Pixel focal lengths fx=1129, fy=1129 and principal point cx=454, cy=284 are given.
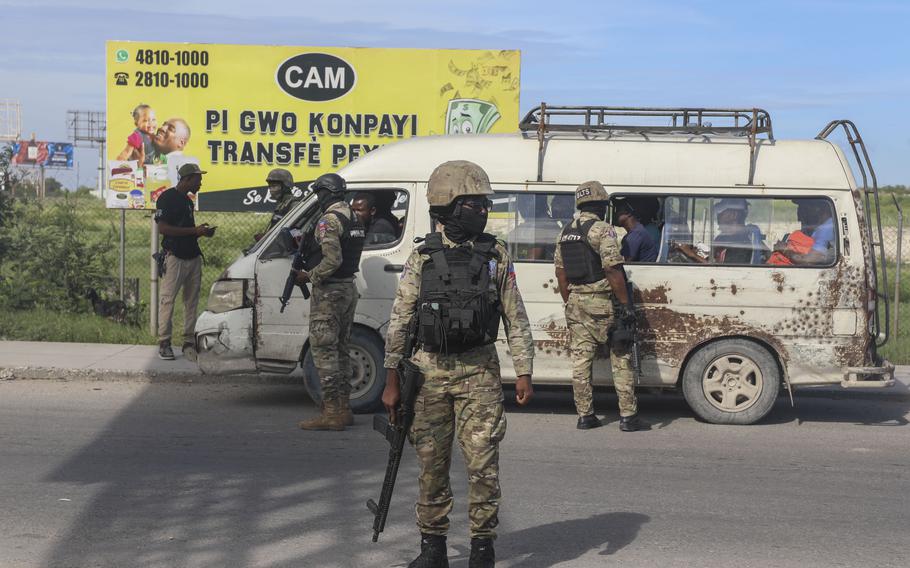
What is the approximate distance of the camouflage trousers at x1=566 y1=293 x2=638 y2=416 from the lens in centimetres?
861

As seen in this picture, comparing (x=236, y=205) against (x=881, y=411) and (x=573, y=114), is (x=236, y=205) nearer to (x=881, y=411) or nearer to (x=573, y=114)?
(x=573, y=114)

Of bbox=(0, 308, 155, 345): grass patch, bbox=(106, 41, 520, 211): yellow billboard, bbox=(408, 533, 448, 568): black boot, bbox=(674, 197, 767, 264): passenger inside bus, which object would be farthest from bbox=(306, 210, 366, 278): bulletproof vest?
bbox=(106, 41, 520, 211): yellow billboard

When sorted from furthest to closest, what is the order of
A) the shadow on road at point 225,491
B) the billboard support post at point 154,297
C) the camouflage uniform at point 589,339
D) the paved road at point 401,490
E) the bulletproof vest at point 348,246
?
the billboard support post at point 154,297 < the camouflage uniform at point 589,339 < the bulletproof vest at point 348,246 < the paved road at point 401,490 < the shadow on road at point 225,491

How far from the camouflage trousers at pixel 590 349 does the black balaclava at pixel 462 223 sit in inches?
147

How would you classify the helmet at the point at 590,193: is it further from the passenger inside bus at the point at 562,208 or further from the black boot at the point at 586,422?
the black boot at the point at 586,422

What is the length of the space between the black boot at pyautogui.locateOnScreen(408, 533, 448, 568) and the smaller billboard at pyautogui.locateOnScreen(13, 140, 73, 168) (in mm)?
80169

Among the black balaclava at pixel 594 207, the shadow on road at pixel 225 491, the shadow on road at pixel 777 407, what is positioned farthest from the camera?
the shadow on road at pixel 777 407

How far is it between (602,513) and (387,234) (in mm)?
3647

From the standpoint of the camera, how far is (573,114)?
9.48 meters

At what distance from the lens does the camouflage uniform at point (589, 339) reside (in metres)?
8.60

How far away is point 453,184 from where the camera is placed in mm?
4898

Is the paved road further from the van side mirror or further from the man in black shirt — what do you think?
the man in black shirt

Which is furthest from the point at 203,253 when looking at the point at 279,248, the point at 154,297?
the point at 279,248

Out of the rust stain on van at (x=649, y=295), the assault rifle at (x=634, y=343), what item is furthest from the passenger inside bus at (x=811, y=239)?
the assault rifle at (x=634, y=343)
